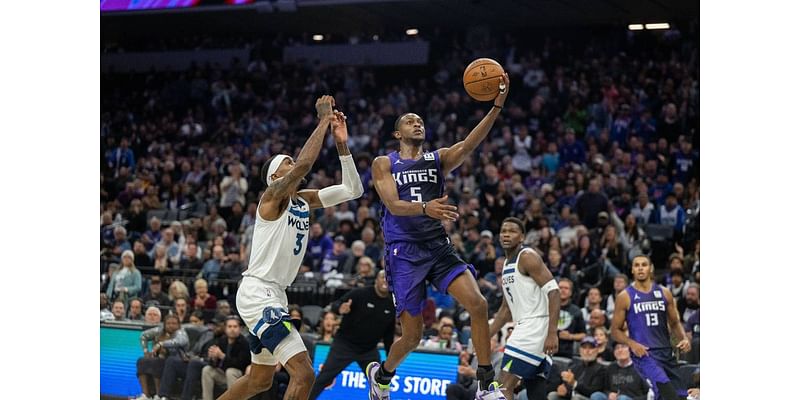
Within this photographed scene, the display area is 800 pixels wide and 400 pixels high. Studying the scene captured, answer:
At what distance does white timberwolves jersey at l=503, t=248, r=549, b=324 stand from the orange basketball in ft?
6.14

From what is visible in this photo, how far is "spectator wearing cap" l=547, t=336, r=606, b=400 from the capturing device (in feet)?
36.8

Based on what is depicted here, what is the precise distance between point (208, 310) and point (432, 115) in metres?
8.88

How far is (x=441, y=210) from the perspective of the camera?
23.4ft

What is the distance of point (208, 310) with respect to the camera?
14.3 metres

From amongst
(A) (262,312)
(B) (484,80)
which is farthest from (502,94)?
(A) (262,312)

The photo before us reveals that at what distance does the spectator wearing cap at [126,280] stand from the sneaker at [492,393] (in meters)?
9.28

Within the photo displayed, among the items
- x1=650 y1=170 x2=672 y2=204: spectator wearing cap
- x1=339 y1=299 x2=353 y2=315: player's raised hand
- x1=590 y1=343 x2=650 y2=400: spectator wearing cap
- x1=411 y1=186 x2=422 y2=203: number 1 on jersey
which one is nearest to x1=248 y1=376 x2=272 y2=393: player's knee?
x1=411 y1=186 x2=422 y2=203: number 1 on jersey

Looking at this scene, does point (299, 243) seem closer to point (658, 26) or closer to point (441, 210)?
point (441, 210)

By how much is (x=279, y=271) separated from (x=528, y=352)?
2.69 meters

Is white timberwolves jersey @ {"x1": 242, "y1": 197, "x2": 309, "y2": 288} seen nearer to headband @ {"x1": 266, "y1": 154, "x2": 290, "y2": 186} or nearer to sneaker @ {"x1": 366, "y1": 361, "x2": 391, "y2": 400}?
headband @ {"x1": 266, "y1": 154, "x2": 290, "y2": 186}

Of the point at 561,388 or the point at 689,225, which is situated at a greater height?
the point at 689,225

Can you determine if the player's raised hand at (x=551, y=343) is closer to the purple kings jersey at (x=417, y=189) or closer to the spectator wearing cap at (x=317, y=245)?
the purple kings jersey at (x=417, y=189)

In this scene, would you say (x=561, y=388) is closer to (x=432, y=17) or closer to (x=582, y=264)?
(x=582, y=264)
